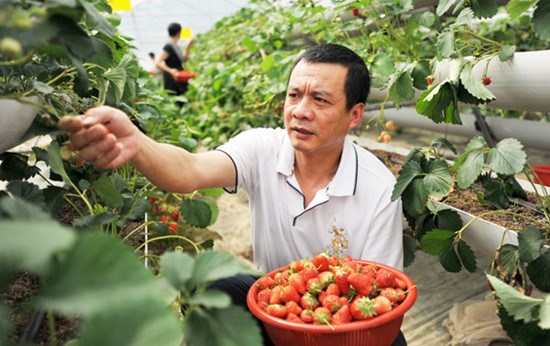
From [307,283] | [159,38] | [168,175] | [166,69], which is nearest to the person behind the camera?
[307,283]

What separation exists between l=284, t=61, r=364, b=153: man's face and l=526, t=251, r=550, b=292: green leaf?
0.75 m

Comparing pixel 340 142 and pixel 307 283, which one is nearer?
pixel 307 283

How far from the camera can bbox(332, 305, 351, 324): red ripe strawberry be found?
4.23 ft

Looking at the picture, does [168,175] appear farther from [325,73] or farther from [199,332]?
[199,332]

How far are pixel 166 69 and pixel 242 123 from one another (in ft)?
10.5

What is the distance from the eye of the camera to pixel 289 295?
4.54ft

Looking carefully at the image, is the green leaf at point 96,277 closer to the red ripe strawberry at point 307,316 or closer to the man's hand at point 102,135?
the man's hand at point 102,135

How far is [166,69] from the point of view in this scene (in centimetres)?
739

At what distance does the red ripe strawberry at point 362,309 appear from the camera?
4.19ft

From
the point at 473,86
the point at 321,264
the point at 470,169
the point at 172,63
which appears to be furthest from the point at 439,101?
A: the point at 172,63

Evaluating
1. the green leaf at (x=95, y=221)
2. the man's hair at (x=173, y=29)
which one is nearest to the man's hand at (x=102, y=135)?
the green leaf at (x=95, y=221)

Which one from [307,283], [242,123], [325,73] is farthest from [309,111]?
[242,123]

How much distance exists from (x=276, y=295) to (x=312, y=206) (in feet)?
1.74

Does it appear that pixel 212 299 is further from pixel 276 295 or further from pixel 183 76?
pixel 183 76
